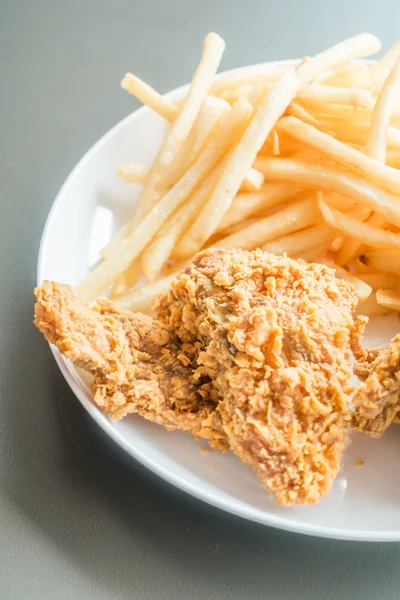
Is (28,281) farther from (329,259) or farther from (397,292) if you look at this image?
(397,292)

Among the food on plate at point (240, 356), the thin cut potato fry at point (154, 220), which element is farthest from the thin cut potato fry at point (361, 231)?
the thin cut potato fry at point (154, 220)

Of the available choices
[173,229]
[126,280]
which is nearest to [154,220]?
[173,229]

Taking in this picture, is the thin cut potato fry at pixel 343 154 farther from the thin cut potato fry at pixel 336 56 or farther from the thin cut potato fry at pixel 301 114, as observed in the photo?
the thin cut potato fry at pixel 336 56

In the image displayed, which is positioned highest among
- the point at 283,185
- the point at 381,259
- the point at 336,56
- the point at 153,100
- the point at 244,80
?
the point at 336,56

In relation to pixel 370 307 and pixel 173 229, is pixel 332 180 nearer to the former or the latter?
pixel 370 307

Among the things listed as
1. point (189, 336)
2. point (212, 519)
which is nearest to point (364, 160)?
point (189, 336)

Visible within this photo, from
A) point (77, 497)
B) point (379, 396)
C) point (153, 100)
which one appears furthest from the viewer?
point (153, 100)

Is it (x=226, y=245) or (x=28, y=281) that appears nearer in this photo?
(x=226, y=245)
